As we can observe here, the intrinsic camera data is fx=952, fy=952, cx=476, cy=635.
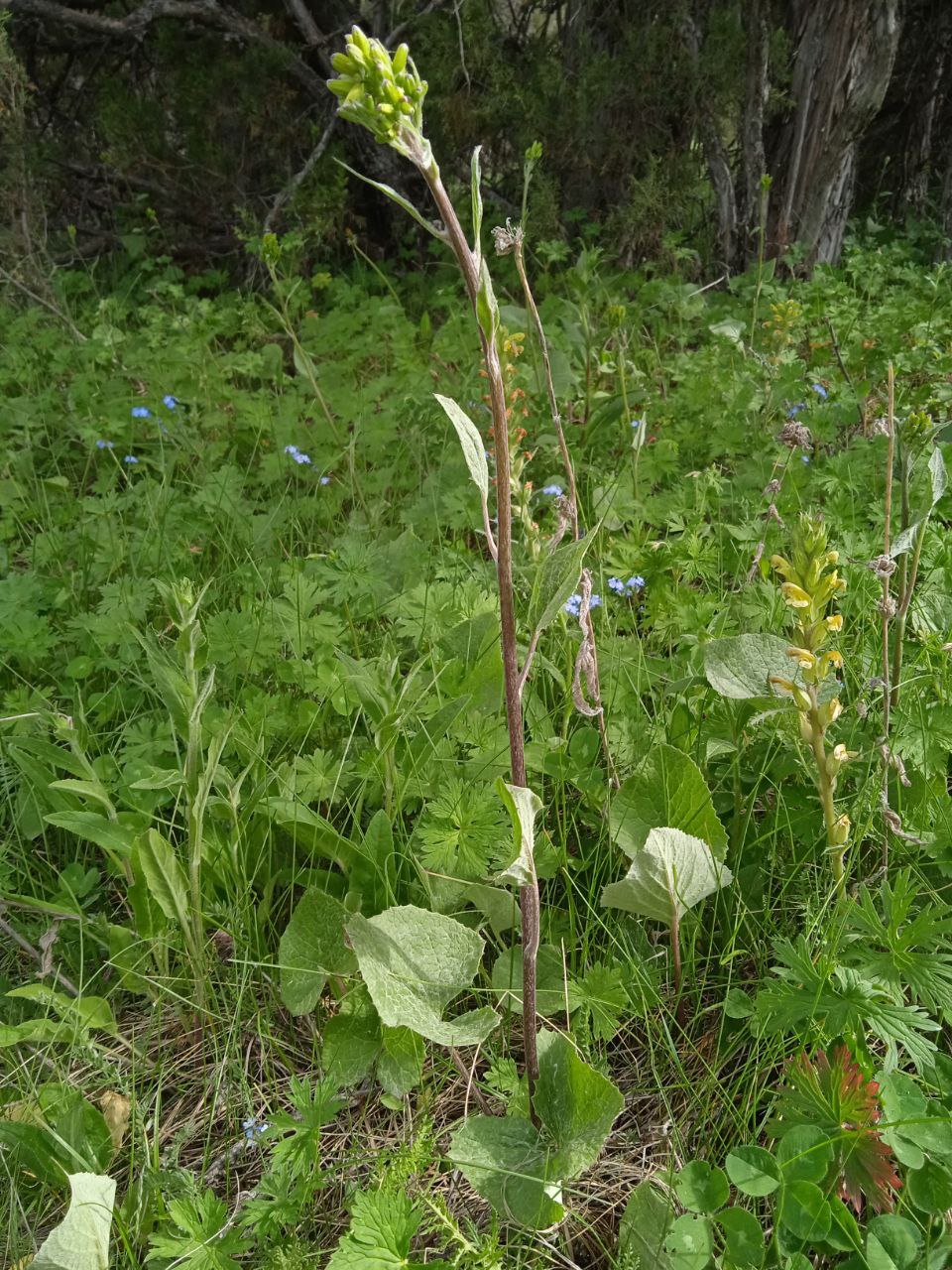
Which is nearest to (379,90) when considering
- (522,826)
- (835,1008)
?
(522,826)

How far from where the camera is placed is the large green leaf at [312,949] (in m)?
1.47

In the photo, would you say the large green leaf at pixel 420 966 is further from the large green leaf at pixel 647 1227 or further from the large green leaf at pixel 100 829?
the large green leaf at pixel 100 829

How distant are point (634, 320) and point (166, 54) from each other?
3.68 meters

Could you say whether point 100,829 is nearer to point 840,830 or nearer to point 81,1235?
point 81,1235

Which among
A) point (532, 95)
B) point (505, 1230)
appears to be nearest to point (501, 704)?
point (505, 1230)

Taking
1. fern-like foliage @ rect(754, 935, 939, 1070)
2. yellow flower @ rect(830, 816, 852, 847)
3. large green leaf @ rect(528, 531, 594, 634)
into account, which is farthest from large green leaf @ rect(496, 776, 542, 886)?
yellow flower @ rect(830, 816, 852, 847)

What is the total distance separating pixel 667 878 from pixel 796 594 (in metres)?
0.46

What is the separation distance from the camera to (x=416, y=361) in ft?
13.3

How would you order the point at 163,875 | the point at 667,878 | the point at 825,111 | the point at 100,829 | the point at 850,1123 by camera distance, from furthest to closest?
the point at 825,111, the point at 100,829, the point at 163,875, the point at 667,878, the point at 850,1123

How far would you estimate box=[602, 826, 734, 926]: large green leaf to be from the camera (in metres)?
1.39

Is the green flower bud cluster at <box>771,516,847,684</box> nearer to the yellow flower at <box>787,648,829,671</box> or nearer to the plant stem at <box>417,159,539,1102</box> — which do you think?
the yellow flower at <box>787,648,829,671</box>

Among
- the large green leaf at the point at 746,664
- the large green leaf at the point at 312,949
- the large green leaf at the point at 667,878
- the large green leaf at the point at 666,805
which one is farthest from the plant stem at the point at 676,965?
the large green leaf at the point at 312,949

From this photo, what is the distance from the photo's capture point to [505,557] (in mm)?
1095

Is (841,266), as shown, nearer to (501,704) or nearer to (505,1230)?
(501,704)
